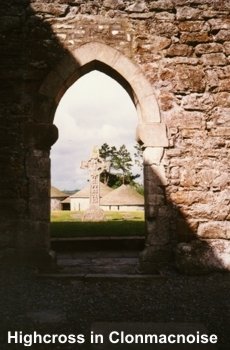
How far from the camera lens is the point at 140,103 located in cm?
528

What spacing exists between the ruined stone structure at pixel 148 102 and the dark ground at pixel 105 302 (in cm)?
49

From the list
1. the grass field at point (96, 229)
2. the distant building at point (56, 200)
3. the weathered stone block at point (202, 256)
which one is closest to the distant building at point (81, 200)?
the distant building at point (56, 200)

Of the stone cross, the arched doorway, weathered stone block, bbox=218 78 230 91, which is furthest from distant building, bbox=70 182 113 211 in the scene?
weathered stone block, bbox=218 78 230 91

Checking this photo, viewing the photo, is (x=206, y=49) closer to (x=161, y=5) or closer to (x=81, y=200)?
(x=161, y=5)

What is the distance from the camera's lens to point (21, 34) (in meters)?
5.35

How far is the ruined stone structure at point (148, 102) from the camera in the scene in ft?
16.7

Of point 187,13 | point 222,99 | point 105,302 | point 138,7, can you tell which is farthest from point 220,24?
point 105,302

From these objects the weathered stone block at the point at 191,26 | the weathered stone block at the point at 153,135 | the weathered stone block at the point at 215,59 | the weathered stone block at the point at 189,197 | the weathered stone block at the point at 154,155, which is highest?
the weathered stone block at the point at 191,26

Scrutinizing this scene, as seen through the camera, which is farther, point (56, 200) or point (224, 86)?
point (56, 200)

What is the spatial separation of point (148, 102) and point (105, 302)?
2921mm

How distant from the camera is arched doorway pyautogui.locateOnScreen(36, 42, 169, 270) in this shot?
5.13m

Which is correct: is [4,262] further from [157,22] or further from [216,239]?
[157,22]

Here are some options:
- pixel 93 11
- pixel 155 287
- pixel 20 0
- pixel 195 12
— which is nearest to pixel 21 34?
pixel 20 0

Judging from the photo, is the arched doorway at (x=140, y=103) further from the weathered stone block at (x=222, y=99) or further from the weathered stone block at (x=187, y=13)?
the weathered stone block at (x=187, y=13)
